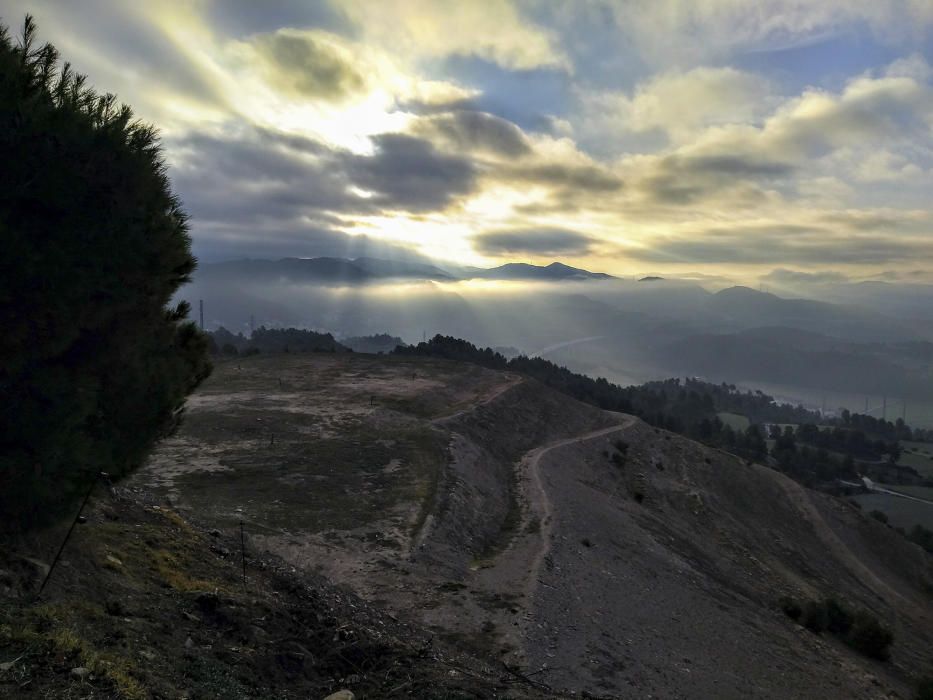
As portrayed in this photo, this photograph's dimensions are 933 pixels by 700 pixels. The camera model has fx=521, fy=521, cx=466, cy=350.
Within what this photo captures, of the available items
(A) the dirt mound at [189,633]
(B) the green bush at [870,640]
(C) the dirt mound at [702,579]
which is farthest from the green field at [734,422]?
(A) the dirt mound at [189,633]

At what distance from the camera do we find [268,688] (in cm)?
744

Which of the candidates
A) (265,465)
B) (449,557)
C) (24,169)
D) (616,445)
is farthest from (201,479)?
(616,445)

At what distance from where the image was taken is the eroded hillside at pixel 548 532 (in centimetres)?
1423

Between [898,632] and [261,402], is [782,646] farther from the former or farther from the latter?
[261,402]

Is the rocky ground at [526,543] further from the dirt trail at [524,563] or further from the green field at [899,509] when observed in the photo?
the green field at [899,509]

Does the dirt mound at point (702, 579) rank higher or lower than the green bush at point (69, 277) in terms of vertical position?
lower

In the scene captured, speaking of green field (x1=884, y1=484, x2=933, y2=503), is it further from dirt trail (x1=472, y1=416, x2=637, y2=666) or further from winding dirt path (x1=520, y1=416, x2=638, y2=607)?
dirt trail (x1=472, y1=416, x2=637, y2=666)

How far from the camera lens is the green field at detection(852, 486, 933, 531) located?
73488 mm

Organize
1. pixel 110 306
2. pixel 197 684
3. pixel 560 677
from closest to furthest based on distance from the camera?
pixel 197 684
pixel 110 306
pixel 560 677

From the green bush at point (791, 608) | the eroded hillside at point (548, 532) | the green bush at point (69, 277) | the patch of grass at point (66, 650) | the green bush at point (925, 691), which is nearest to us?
the patch of grass at point (66, 650)

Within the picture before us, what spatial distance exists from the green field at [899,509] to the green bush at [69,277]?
287 ft

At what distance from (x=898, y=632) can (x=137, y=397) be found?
39839 mm

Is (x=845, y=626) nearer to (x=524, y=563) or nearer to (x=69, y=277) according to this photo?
(x=524, y=563)

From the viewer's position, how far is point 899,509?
260 ft
